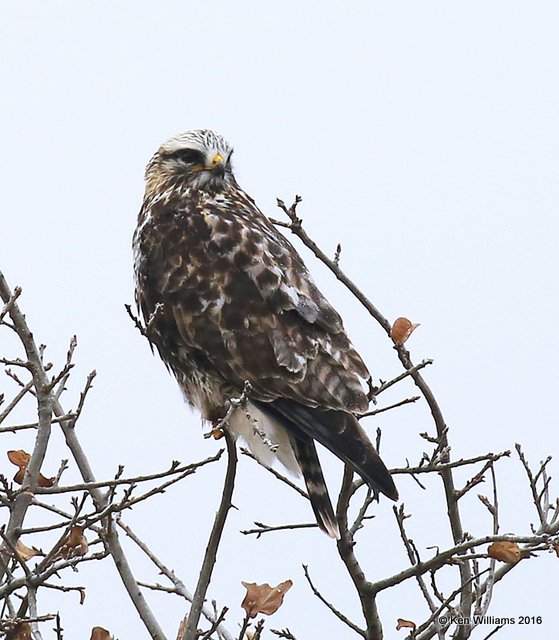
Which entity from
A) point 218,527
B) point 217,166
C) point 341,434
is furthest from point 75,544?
point 217,166

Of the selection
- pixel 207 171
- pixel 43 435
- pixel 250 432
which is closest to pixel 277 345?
pixel 250 432

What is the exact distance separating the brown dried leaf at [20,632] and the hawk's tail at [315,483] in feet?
3.69

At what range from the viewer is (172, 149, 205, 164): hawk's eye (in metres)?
5.33

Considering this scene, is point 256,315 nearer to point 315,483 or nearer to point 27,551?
point 315,483

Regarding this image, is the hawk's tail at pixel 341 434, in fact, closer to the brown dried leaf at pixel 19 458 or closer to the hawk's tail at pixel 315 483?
the hawk's tail at pixel 315 483

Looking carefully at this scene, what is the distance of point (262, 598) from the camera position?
334 centimetres

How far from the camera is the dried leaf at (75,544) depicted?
3104mm

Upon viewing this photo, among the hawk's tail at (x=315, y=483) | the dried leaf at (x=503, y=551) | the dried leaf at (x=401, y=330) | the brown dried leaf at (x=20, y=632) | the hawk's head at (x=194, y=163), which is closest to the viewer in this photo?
the brown dried leaf at (x=20, y=632)

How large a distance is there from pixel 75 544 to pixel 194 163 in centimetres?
262

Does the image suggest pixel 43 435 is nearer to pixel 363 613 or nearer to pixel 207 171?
pixel 363 613

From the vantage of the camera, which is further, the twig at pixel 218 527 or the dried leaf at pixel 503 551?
the dried leaf at pixel 503 551

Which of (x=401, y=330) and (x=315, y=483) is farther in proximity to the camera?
(x=315, y=483)

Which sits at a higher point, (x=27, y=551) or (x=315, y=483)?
(x=315, y=483)

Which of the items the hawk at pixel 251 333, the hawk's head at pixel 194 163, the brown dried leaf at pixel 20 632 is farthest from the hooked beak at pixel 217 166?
the brown dried leaf at pixel 20 632
